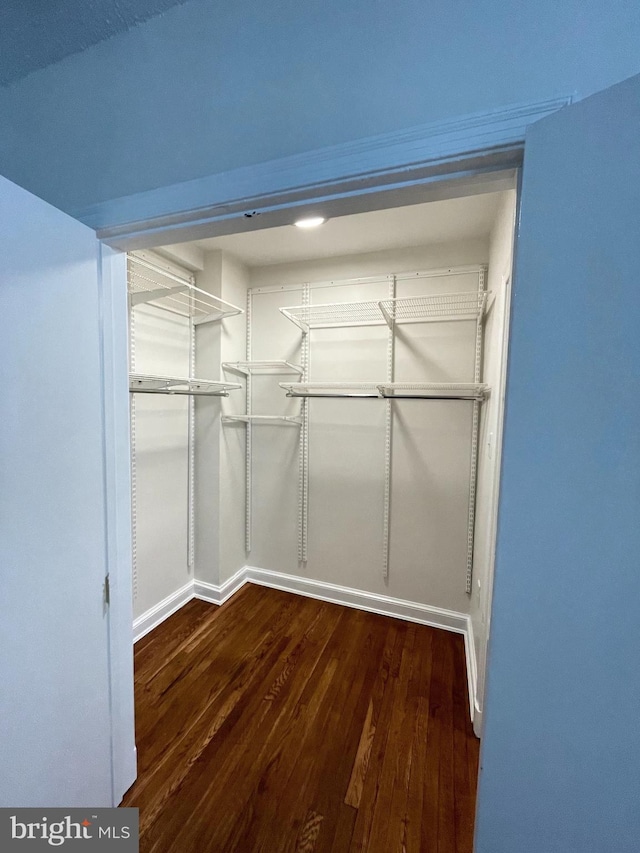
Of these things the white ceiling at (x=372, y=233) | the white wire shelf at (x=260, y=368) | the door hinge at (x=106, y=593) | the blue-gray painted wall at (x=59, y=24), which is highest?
the white ceiling at (x=372, y=233)

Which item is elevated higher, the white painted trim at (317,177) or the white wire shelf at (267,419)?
the white painted trim at (317,177)

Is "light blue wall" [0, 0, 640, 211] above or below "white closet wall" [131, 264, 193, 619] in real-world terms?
above

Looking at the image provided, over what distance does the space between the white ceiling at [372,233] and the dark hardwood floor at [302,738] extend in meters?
2.48

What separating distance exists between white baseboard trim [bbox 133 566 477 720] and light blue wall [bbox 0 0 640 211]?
2335mm

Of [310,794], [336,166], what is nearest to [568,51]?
[336,166]

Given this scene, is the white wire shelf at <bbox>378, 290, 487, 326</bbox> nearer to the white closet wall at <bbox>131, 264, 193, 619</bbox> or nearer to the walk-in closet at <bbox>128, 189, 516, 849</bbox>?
the walk-in closet at <bbox>128, 189, 516, 849</bbox>

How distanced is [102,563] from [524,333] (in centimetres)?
135

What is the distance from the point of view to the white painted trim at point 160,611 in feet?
6.75

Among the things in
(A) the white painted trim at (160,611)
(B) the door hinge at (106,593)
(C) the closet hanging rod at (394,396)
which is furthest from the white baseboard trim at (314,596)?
(C) the closet hanging rod at (394,396)

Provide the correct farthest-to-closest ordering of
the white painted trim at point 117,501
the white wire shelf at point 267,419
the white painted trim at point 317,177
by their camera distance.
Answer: the white wire shelf at point 267,419, the white painted trim at point 117,501, the white painted trim at point 317,177

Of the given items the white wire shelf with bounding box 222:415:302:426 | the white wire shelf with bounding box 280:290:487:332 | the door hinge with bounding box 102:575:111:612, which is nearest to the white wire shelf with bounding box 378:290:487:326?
the white wire shelf with bounding box 280:290:487:332

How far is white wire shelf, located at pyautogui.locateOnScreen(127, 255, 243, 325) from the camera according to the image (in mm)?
1764

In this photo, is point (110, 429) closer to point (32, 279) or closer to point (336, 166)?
point (32, 279)

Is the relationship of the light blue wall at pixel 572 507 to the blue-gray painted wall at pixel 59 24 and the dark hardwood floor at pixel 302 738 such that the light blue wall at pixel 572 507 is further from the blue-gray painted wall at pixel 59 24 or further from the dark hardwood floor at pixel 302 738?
the blue-gray painted wall at pixel 59 24
